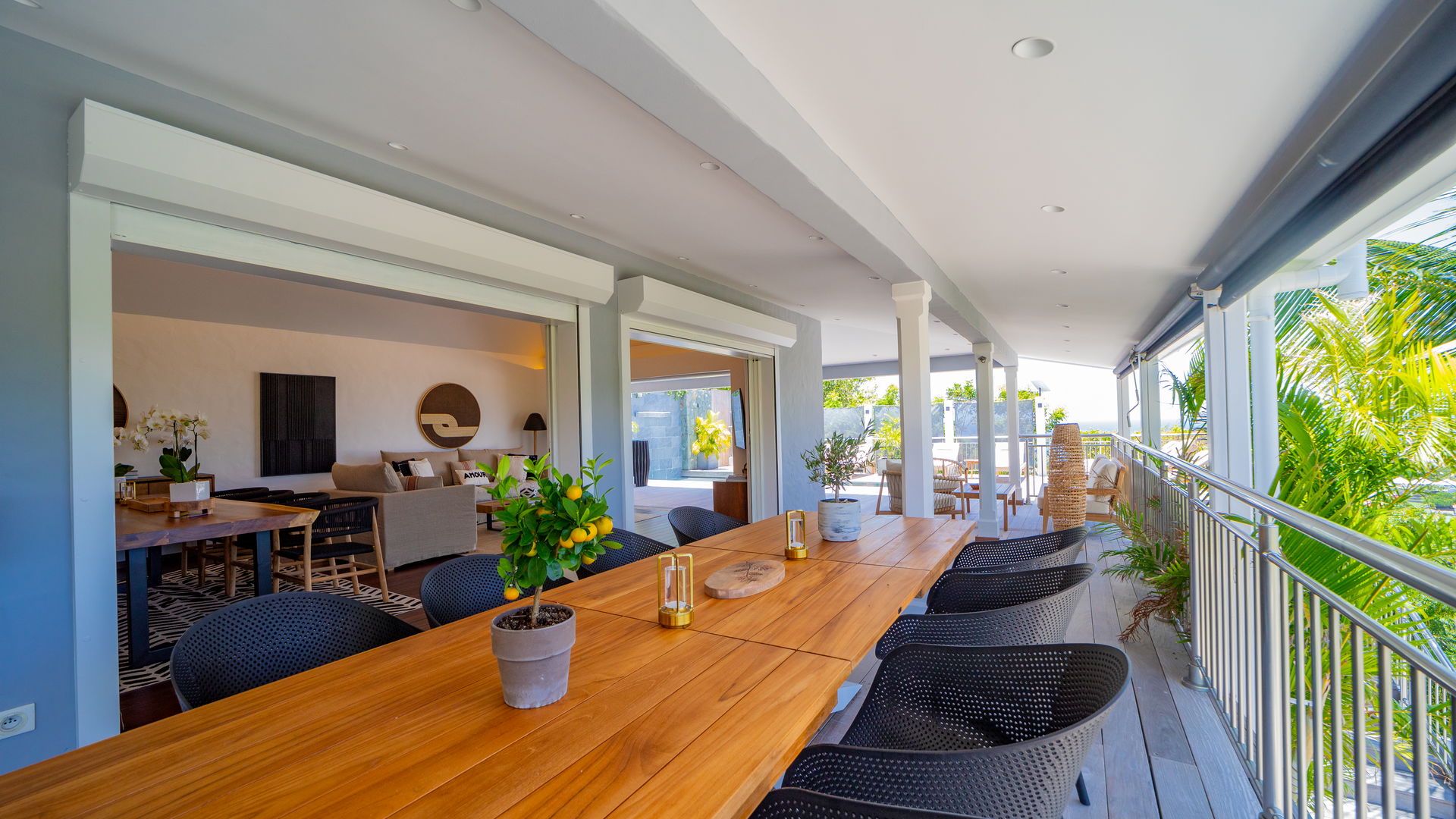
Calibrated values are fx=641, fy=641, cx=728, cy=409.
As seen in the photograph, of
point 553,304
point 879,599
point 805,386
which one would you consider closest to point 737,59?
point 879,599

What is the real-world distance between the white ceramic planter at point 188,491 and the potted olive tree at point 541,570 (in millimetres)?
3798

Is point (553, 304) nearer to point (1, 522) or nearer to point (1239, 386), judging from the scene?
point (1, 522)

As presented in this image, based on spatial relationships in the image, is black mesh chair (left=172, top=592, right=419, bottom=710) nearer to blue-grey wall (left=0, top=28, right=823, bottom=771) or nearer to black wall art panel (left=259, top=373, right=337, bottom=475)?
blue-grey wall (left=0, top=28, right=823, bottom=771)

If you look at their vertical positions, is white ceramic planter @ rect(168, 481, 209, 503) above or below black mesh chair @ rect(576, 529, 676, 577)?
above

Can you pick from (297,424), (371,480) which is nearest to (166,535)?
(371,480)

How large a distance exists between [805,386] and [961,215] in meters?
3.62

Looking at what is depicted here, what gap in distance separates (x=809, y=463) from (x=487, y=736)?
8.21ft

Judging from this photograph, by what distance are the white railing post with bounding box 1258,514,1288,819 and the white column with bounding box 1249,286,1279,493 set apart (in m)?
2.07

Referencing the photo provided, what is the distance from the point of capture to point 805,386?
6980 mm

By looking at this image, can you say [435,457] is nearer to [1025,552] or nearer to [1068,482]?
[1068,482]

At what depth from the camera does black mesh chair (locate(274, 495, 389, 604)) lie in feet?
13.2

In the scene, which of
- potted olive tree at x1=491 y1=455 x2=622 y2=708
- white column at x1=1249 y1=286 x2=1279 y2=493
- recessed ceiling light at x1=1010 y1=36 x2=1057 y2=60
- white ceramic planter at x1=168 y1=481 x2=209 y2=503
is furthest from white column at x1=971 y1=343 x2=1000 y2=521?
white ceramic planter at x1=168 y1=481 x2=209 y2=503

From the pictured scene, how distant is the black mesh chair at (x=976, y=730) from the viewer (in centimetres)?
94

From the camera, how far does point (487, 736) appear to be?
40.7 inches
